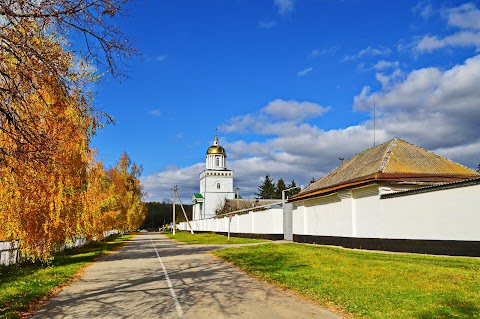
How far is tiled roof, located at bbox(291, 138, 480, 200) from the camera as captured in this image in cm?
2005

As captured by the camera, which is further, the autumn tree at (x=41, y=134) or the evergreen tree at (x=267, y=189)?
the evergreen tree at (x=267, y=189)

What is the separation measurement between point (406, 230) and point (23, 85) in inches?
615

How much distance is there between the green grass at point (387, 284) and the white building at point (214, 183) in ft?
242

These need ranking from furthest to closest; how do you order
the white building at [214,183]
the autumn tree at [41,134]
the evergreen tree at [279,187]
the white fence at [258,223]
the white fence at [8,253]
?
the evergreen tree at [279,187] < the white building at [214,183] < the white fence at [258,223] < the white fence at [8,253] < the autumn tree at [41,134]

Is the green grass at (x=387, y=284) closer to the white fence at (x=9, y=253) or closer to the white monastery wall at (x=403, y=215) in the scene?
the white monastery wall at (x=403, y=215)

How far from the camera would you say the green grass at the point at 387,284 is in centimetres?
751

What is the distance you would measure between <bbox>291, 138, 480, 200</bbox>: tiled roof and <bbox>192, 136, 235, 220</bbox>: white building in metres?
64.7

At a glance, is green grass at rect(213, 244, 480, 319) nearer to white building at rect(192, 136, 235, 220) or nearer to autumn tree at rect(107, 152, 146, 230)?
autumn tree at rect(107, 152, 146, 230)

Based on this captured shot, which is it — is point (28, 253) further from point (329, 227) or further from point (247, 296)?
point (329, 227)

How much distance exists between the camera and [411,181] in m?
19.9

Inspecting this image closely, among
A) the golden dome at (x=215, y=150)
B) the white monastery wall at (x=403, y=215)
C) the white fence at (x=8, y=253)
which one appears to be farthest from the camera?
the golden dome at (x=215, y=150)

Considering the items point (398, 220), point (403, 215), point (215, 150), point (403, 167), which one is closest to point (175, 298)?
point (403, 215)

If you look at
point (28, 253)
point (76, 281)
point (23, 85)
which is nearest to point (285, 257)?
point (76, 281)

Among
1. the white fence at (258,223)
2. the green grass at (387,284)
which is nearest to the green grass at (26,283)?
the green grass at (387,284)
